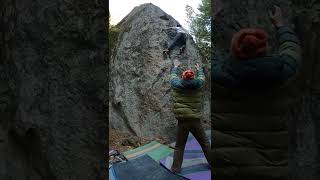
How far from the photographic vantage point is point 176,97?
507cm

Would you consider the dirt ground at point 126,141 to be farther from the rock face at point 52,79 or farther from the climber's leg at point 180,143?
the rock face at point 52,79

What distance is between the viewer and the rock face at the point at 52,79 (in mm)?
2404

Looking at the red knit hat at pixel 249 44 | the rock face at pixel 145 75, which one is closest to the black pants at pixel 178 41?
the rock face at pixel 145 75

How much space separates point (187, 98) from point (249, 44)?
9.33 ft

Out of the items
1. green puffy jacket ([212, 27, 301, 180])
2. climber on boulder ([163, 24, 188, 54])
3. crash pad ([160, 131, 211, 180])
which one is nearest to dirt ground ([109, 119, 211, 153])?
crash pad ([160, 131, 211, 180])

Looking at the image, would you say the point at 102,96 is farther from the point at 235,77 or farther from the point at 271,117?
the point at 271,117

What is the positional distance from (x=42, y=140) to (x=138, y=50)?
6568mm

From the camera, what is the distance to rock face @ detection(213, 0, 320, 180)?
2.35m

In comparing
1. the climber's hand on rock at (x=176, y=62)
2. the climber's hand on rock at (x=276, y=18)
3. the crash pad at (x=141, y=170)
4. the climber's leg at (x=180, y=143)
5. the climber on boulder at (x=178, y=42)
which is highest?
the climber on boulder at (x=178, y=42)

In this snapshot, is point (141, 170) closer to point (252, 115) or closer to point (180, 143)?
point (180, 143)

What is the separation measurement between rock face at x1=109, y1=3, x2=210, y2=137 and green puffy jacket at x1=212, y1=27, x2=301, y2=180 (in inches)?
240

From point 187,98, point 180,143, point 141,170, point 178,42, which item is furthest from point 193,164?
point 178,42

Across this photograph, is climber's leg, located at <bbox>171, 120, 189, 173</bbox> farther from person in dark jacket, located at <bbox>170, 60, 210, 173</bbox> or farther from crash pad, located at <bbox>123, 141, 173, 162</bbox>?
crash pad, located at <bbox>123, 141, 173, 162</bbox>

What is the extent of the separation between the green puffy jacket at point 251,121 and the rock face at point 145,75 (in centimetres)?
608
